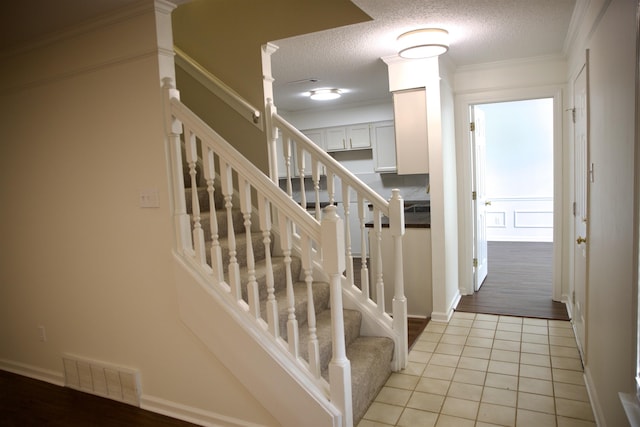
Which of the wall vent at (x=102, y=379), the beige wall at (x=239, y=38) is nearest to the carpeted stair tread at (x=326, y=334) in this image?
the wall vent at (x=102, y=379)

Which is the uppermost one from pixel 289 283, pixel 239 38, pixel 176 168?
pixel 239 38

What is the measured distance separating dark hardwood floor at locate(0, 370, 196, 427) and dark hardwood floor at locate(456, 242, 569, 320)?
290 centimetres

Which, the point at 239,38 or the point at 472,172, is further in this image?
the point at 472,172

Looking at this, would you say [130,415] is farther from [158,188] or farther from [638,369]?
[638,369]

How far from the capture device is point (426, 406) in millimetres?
2541

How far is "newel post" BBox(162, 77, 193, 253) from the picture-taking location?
2.38 metres

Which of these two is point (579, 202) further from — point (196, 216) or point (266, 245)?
point (196, 216)

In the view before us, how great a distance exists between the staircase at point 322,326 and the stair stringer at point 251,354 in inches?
7.6

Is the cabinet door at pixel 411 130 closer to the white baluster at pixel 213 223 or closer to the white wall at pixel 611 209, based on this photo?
the white wall at pixel 611 209

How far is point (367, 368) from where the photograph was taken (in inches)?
100

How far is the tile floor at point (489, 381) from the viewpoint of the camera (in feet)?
7.91

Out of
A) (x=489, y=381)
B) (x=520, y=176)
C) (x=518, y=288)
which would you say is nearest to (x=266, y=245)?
(x=489, y=381)

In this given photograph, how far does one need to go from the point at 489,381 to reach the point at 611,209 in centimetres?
141

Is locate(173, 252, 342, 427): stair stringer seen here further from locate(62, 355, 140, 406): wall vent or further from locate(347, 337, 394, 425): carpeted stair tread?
locate(62, 355, 140, 406): wall vent
